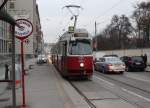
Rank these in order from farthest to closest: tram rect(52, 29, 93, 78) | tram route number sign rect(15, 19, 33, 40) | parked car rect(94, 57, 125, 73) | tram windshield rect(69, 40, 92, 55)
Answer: parked car rect(94, 57, 125, 73) → tram windshield rect(69, 40, 92, 55) → tram rect(52, 29, 93, 78) → tram route number sign rect(15, 19, 33, 40)

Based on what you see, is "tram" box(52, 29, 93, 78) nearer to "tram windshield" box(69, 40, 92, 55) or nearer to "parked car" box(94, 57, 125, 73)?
"tram windshield" box(69, 40, 92, 55)

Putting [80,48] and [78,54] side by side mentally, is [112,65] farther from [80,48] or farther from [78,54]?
[78,54]

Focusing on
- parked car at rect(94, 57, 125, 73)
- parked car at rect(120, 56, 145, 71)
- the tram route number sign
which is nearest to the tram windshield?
→ parked car at rect(94, 57, 125, 73)

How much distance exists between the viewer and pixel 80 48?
25.9 metres

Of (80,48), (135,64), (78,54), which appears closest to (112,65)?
(135,64)

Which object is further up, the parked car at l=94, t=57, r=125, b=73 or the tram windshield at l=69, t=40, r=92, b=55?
the tram windshield at l=69, t=40, r=92, b=55

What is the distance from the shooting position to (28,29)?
12977 mm

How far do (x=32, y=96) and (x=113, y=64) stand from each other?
18.7m

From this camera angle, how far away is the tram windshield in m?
25.8

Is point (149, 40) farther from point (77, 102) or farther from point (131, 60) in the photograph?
point (77, 102)

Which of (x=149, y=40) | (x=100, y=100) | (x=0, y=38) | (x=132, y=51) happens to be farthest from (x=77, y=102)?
(x=149, y=40)

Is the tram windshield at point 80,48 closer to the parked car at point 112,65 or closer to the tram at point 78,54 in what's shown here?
the tram at point 78,54

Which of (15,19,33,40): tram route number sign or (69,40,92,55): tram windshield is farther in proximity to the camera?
(69,40,92,55): tram windshield

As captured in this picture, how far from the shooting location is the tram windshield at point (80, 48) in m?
25.8
